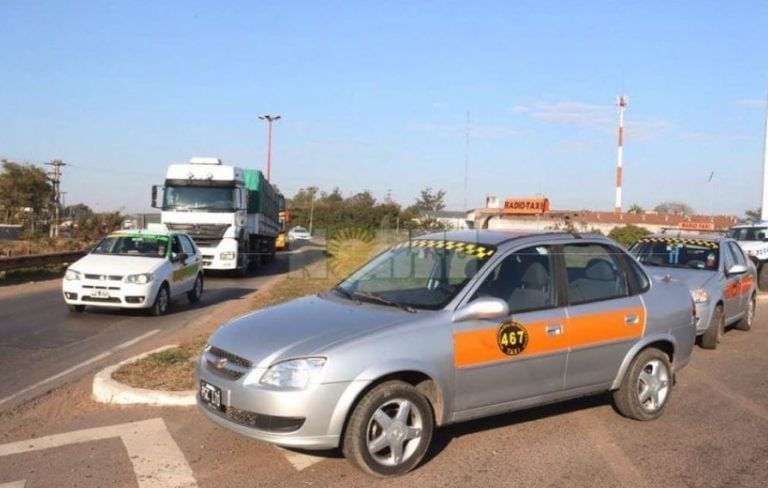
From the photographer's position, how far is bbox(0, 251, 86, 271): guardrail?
60.6ft

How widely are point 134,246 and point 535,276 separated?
10.0 meters

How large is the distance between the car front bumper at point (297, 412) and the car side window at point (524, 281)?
136 centimetres

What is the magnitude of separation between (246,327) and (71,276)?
27.4ft

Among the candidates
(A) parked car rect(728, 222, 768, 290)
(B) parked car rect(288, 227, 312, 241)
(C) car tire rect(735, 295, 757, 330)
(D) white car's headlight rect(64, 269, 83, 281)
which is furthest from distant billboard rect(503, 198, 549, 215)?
(B) parked car rect(288, 227, 312, 241)

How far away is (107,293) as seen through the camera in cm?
1203

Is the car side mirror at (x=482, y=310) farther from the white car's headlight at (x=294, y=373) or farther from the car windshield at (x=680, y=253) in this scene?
the car windshield at (x=680, y=253)

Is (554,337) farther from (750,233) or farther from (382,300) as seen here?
(750,233)

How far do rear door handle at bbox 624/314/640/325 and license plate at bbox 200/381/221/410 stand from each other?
3295 millimetres

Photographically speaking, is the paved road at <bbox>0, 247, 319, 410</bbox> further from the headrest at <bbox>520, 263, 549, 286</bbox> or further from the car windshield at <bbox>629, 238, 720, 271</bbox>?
the car windshield at <bbox>629, 238, 720, 271</bbox>

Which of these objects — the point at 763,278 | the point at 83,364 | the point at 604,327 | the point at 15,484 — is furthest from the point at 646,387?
the point at 763,278

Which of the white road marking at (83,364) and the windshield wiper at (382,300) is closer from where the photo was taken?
the windshield wiper at (382,300)

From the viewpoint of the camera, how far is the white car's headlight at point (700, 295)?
372 inches

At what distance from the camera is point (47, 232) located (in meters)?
36.8

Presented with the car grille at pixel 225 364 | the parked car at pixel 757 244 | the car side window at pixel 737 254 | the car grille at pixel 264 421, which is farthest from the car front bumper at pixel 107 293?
the parked car at pixel 757 244
